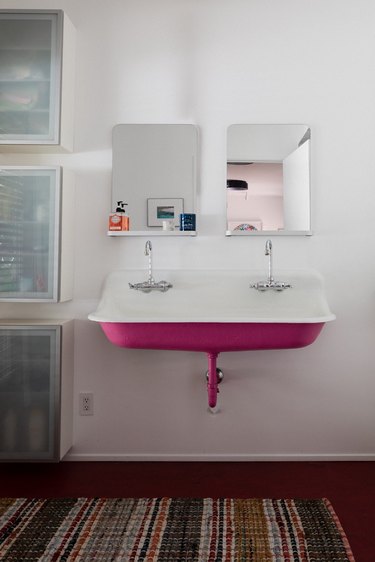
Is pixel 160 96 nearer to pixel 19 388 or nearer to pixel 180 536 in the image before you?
pixel 19 388

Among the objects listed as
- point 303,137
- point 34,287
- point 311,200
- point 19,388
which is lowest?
point 19,388

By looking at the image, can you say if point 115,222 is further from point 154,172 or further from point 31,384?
point 31,384

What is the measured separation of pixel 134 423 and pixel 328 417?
105 cm

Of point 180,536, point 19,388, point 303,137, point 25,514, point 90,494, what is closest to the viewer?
point 180,536

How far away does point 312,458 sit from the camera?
247cm

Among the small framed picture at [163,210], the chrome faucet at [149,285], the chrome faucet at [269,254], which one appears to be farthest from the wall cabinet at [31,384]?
the chrome faucet at [269,254]

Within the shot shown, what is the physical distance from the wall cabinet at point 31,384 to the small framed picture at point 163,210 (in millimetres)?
734

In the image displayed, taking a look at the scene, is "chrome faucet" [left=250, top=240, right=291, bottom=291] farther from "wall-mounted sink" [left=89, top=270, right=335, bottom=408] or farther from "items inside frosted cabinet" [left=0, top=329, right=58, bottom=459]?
"items inside frosted cabinet" [left=0, top=329, right=58, bottom=459]

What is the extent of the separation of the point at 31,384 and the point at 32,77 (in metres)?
1.53

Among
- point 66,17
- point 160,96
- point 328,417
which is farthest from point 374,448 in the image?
point 66,17

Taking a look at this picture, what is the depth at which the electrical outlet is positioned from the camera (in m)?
2.48

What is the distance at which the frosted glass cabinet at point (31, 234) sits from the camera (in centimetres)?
228

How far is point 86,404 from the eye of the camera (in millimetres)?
2486

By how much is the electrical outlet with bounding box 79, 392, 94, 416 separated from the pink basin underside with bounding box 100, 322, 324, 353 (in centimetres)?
56
